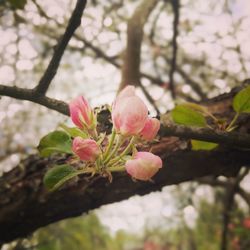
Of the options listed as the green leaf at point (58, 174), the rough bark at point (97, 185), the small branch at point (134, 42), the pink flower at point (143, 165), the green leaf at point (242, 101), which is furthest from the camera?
the small branch at point (134, 42)

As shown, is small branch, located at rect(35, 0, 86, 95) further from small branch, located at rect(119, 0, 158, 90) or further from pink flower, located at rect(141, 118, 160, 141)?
small branch, located at rect(119, 0, 158, 90)

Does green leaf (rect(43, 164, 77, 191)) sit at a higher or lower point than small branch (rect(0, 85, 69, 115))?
lower

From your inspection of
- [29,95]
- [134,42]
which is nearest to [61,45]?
[29,95]

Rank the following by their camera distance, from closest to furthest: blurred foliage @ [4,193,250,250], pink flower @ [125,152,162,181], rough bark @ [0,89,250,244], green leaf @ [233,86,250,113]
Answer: pink flower @ [125,152,162,181], green leaf @ [233,86,250,113], rough bark @ [0,89,250,244], blurred foliage @ [4,193,250,250]

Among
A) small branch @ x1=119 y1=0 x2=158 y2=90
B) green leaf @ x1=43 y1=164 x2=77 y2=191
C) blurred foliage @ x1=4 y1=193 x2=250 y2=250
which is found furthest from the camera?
blurred foliage @ x1=4 y1=193 x2=250 y2=250

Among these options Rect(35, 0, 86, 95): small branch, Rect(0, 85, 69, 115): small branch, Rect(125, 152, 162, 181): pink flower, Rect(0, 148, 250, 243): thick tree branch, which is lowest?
Rect(0, 148, 250, 243): thick tree branch

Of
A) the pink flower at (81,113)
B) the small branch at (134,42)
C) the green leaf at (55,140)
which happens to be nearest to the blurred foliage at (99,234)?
the small branch at (134,42)

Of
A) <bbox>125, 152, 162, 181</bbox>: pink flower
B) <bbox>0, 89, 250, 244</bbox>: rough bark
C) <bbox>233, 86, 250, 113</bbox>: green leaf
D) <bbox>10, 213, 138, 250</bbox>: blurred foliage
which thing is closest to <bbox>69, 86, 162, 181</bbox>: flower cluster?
<bbox>125, 152, 162, 181</bbox>: pink flower

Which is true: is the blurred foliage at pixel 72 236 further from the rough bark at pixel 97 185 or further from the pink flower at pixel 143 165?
the pink flower at pixel 143 165

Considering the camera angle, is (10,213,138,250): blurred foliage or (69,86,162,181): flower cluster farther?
(10,213,138,250): blurred foliage
